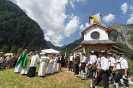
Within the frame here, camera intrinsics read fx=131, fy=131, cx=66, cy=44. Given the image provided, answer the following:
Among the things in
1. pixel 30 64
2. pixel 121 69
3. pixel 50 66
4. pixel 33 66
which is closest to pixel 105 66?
pixel 121 69

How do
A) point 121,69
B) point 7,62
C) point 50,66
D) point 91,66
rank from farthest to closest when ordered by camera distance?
point 7,62 → point 50,66 → point 91,66 → point 121,69

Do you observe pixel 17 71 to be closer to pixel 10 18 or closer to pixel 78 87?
pixel 78 87

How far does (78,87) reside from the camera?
364 inches

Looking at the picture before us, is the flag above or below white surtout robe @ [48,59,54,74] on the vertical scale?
above

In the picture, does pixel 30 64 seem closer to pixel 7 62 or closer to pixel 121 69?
pixel 7 62

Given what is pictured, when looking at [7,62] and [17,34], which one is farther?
[17,34]

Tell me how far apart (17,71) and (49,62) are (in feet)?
10.2

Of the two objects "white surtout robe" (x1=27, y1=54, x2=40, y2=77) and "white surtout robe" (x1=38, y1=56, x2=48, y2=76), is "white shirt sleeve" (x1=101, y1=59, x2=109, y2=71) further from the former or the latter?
"white surtout robe" (x1=27, y1=54, x2=40, y2=77)

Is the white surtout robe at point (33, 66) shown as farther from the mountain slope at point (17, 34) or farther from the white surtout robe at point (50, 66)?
Result: the mountain slope at point (17, 34)

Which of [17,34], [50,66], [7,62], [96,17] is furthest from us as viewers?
[17,34]

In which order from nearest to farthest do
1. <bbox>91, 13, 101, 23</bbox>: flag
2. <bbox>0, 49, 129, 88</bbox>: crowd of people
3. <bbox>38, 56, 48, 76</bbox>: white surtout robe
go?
<bbox>0, 49, 129, 88</bbox>: crowd of people < <bbox>38, 56, 48, 76</bbox>: white surtout robe < <bbox>91, 13, 101, 23</bbox>: flag

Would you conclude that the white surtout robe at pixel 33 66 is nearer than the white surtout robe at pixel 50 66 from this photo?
Yes

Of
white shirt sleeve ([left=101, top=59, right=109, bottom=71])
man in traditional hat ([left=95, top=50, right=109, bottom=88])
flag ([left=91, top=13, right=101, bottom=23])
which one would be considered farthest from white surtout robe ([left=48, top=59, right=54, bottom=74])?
flag ([left=91, top=13, right=101, bottom=23])

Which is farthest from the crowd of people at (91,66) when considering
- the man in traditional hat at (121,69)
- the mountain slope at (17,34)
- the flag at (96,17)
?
the mountain slope at (17,34)
